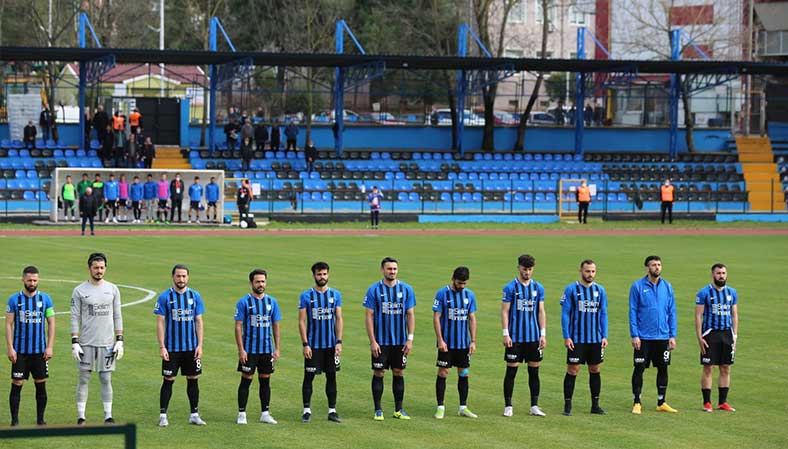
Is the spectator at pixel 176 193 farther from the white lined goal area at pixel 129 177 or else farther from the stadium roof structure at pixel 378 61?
the stadium roof structure at pixel 378 61

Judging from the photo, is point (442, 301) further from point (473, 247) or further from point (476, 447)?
point (473, 247)

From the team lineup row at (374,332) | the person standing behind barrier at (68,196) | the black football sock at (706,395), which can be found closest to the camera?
the team lineup row at (374,332)

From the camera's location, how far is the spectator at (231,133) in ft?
184

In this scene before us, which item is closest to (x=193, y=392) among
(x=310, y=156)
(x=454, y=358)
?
(x=454, y=358)

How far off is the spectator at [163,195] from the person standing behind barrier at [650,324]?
31996 mm

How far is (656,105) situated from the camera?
Result: 2628 inches

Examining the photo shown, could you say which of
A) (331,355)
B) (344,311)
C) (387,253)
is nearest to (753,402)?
(331,355)

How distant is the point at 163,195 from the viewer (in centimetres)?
4547

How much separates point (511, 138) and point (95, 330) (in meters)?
51.7

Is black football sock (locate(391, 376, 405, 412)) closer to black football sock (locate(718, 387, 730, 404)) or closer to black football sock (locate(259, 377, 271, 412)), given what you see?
black football sock (locate(259, 377, 271, 412))

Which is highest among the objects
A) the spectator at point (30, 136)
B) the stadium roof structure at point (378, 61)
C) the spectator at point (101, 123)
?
the stadium roof structure at point (378, 61)

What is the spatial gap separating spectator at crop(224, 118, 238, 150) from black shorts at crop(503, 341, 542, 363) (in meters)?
41.7

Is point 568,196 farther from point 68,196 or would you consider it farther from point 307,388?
point 307,388

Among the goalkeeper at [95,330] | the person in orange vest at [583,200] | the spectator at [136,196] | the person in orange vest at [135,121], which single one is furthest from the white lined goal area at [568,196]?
the goalkeeper at [95,330]
